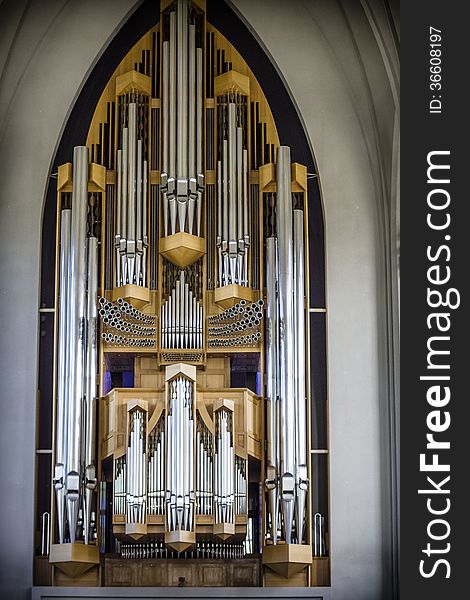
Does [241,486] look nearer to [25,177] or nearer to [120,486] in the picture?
[120,486]

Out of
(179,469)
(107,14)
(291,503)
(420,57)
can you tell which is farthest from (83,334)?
(420,57)

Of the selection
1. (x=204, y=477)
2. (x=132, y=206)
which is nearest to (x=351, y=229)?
(x=132, y=206)

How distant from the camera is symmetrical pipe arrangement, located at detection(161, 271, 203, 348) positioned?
16156 millimetres

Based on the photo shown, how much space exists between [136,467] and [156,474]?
226mm

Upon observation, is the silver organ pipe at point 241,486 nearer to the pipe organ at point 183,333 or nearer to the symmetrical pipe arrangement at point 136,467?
the pipe organ at point 183,333

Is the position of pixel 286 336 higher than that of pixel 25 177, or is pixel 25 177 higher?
pixel 25 177

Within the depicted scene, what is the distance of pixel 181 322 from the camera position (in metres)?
16.2

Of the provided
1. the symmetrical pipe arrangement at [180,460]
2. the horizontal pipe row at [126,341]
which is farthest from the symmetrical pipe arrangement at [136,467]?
the horizontal pipe row at [126,341]

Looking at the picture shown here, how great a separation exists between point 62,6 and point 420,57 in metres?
6.63

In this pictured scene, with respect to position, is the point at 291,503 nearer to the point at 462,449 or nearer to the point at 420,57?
the point at 462,449

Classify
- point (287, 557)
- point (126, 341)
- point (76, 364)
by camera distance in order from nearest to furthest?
point (287, 557) → point (76, 364) → point (126, 341)

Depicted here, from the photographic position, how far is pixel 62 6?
17250mm

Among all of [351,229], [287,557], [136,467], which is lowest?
[287,557]

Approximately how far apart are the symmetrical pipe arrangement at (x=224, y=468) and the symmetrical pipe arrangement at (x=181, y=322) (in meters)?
1.05
